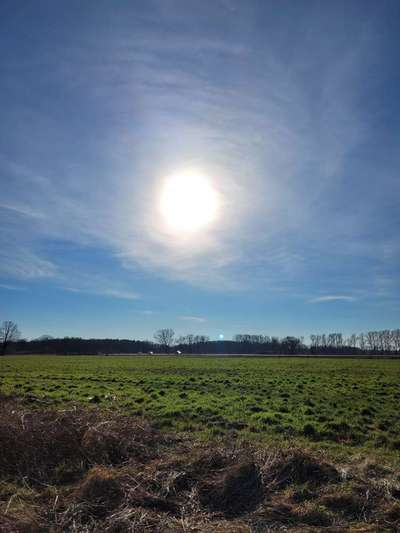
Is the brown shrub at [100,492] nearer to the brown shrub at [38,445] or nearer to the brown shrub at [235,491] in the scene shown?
the brown shrub at [38,445]

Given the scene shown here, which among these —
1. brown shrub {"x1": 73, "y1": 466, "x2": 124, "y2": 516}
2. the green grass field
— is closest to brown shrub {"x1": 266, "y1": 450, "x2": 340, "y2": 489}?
brown shrub {"x1": 73, "y1": 466, "x2": 124, "y2": 516}

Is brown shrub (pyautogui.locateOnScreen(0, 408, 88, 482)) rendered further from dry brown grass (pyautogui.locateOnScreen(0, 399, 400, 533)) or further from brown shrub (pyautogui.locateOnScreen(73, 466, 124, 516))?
brown shrub (pyautogui.locateOnScreen(73, 466, 124, 516))

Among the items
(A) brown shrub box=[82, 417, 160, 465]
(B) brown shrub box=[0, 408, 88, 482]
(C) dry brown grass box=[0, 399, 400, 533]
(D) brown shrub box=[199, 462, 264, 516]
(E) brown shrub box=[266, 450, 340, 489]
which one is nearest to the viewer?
(C) dry brown grass box=[0, 399, 400, 533]

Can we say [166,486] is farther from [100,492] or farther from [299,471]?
[299,471]

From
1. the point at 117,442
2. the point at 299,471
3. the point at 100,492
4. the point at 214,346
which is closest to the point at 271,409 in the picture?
the point at 299,471

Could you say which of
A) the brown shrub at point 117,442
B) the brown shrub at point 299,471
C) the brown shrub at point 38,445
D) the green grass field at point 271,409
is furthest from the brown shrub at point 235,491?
the green grass field at point 271,409

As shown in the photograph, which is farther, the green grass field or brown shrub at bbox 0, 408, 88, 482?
the green grass field

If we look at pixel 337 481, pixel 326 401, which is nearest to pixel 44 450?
pixel 337 481

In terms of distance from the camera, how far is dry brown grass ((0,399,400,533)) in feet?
15.8

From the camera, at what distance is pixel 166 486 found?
5711mm

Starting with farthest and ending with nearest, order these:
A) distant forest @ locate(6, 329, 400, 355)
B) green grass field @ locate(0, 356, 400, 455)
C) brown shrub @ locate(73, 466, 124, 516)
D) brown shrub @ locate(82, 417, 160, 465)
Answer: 1. distant forest @ locate(6, 329, 400, 355)
2. green grass field @ locate(0, 356, 400, 455)
3. brown shrub @ locate(82, 417, 160, 465)
4. brown shrub @ locate(73, 466, 124, 516)

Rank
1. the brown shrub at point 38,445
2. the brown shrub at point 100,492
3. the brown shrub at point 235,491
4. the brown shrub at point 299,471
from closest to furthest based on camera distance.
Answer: the brown shrub at point 100,492 < the brown shrub at point 235,491 < the brown shrub at point 299,471 < the brown shrub at point 38,445

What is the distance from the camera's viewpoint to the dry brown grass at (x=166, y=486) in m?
4.80

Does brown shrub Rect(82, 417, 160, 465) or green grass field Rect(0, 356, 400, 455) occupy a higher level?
brown shrub Rect(82, 417, 160, 465)
